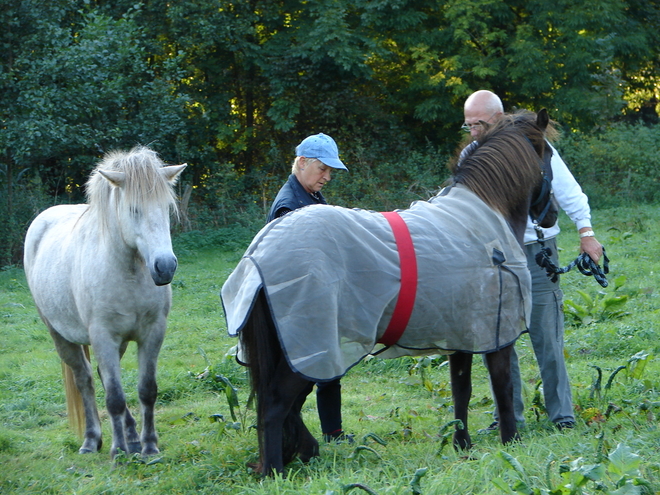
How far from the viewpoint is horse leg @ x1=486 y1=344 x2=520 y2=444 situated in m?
3.82

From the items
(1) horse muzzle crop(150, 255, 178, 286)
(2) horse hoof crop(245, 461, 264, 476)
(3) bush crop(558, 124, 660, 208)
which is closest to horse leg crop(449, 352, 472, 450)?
(2) horse hoof crop(245, 461, 264, 476)

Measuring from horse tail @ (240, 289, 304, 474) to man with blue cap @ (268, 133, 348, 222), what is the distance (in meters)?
0.73

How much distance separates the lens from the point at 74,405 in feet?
16.1

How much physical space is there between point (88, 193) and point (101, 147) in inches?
404

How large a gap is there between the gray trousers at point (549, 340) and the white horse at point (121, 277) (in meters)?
2.23

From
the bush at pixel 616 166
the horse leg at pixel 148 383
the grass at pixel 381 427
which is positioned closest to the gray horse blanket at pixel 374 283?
the grass at pixel 381 427

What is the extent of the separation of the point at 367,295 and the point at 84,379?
2581 mm

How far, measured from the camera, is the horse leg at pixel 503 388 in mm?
3818

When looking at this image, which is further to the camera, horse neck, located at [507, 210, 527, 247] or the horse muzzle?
horse neck, located at [507, 210, 527, 247]

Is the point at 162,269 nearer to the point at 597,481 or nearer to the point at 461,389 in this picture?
the point at 461,389

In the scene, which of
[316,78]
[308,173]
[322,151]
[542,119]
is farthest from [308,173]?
[316,78]

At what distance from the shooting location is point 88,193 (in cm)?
458

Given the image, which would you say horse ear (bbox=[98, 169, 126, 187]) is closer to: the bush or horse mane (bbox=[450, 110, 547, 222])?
horse mane (bbox=[450, 110, 547, 222])

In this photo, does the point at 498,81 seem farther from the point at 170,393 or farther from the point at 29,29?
the point at 170,393
